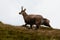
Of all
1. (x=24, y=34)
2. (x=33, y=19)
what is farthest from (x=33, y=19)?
(x=24, y=34)

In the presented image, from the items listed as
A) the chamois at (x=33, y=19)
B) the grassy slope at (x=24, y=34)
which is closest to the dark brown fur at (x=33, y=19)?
the chamois at (x=33, y=19)

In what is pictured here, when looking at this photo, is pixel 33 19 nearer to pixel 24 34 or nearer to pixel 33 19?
pixel 33 19

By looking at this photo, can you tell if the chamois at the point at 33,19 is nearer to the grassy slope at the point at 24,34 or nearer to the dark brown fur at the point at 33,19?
the dark brown fur at the point at 33,19

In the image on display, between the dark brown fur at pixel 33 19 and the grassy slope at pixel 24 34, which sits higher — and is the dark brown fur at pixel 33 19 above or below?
above

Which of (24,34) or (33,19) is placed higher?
(33,19)

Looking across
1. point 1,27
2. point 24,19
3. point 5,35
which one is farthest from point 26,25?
point 5,35

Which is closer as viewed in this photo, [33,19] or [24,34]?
[24,34]

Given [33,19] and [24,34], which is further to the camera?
[33,19]

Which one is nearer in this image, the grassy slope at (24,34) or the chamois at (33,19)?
the grassy slope at (24,34)

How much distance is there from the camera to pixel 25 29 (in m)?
31.7

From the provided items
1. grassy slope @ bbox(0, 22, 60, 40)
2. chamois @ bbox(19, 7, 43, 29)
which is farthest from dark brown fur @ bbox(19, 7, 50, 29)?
grassy slope @ bbox(0, 22, 60, 40)

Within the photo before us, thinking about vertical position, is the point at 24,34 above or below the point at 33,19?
below

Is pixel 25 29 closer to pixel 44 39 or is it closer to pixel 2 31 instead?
pixel 2 31

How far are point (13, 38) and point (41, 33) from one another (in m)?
3.97
